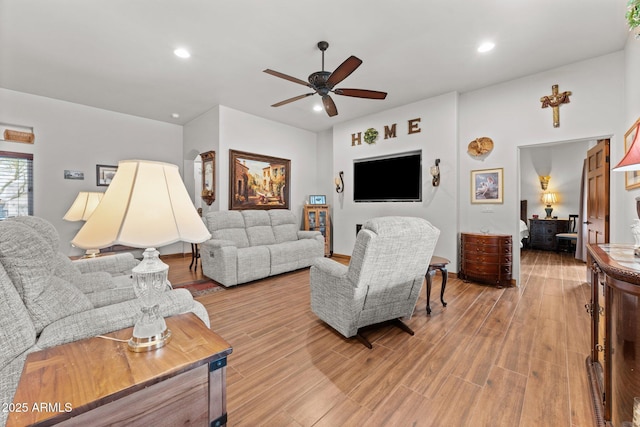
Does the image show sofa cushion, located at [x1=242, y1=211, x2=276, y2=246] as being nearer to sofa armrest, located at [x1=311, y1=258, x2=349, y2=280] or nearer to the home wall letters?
sofa armrest, located at [x1=311, y1=258, x2=349, y2=280]

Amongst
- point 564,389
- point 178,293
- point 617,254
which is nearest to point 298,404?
point 178,293

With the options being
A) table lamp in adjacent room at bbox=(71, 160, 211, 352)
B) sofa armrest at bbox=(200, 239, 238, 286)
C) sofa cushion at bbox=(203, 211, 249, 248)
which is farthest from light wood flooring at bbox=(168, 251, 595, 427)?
sofa cushion at bbox=(203, 211, 249, 248)

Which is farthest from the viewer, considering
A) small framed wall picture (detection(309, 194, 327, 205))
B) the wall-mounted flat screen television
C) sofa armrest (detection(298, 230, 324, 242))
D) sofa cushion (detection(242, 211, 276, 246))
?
small framed wall picture (detection(309, 194, 327, 205))

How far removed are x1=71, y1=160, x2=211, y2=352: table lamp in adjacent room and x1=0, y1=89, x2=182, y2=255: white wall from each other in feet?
16.3

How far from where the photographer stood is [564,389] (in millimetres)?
1674

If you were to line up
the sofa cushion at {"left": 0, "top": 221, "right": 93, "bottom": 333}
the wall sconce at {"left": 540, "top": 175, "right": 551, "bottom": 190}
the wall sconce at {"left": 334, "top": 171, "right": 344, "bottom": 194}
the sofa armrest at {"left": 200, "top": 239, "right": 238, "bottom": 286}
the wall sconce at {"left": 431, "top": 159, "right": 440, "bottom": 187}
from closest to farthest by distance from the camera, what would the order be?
1. the sofa cushion at {"left": 0, "top": 221, "right": 93, "bottom": 333}
2. the sofa armrest at {"left": 200, "top": 239, "right": 238, "bottom": 286}
3. the wall sconce at {"left": 431, "top": 159, "right": 440, "bottom": 187}
4. the wall sconce at {"left": 334, "top": 171, "right": 344, "bottom": 194}
5. the wall sconce at {"left": 540, "top": 175, "right": 551, "bottom": 190}

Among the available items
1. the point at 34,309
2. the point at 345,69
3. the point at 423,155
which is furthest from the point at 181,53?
the point at 423,155

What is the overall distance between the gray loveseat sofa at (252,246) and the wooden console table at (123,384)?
270cm

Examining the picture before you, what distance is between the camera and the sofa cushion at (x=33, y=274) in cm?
102

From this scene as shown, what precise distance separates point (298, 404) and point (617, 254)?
2.03m

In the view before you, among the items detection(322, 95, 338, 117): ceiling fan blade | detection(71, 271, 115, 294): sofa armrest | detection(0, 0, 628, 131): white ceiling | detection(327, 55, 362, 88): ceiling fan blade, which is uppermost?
detection(0, 0, 628, 131): white ceiling

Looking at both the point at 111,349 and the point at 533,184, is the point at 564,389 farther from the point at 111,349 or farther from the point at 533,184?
the point at 533,184

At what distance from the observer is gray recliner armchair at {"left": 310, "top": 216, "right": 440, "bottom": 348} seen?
1952mm

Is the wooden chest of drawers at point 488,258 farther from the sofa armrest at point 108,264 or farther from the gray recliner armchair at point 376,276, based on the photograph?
the sofa armrest at point 108,264
